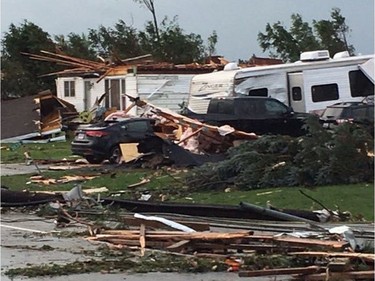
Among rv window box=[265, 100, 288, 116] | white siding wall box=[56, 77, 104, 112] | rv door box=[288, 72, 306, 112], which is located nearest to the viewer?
rv window box=[265, 100, 288, 116]

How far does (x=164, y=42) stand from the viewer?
57.7m

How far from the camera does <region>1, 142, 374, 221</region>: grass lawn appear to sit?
55.9 ft

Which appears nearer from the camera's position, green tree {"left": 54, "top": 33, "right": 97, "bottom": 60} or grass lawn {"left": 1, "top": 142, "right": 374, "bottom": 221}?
grass lawn {"left": 1, "top": 142, "right": 374, "bottom": 221}

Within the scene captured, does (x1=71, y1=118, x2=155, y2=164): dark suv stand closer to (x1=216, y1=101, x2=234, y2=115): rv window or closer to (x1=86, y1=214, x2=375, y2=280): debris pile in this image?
(x1=216, y1=101, x2=234, y2=115): rv window

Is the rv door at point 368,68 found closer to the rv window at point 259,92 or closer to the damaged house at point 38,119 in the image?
the rv window at point 259,92

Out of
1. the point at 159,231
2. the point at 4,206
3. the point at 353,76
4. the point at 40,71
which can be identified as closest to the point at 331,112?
the point at 353,76

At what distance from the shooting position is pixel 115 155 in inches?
1124

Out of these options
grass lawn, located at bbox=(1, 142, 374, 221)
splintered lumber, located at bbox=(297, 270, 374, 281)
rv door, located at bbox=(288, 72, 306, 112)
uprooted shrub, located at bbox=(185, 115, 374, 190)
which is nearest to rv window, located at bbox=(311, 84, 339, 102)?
rv door, located at bbox=(288, 72, 306, 112)

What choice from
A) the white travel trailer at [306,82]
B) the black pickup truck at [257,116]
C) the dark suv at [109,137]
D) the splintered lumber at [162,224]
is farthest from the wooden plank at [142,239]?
the white travel trailer at [306,82]

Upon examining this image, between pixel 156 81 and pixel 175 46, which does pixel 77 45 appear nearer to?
pixel 175 46

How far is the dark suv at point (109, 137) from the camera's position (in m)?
28.5

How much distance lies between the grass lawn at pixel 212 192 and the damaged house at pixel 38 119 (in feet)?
57.9

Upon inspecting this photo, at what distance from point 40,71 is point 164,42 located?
27.2 ft

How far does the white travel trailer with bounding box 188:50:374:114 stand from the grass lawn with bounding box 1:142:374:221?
7.02 metres
